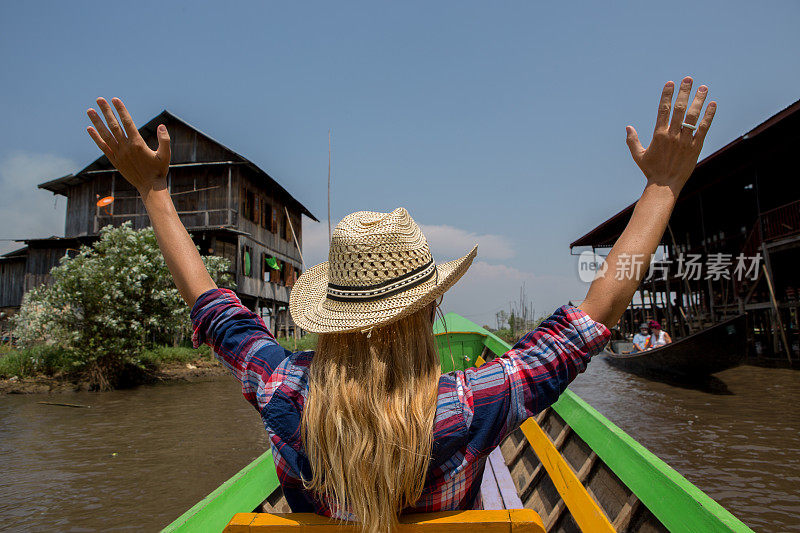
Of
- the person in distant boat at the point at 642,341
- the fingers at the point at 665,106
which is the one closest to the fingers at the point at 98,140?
the fingers at the point at 665,106

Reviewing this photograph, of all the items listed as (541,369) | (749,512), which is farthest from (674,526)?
(749,512)

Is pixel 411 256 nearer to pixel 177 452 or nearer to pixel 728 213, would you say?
pixel 177 452

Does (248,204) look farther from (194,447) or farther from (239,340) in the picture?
(239,340)

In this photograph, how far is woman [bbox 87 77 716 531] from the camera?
110cm

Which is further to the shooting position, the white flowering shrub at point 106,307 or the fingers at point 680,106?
the white flowering shrub at point 106,307

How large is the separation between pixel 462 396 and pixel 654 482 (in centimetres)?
Answer: 132

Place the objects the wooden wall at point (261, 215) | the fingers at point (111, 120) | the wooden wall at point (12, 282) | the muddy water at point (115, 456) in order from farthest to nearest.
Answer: the wooden wall at point (12, 282) → the wooden wall at point (261, 215) → the muddy water at point (115, 456) → the fingers at point (111, 120)

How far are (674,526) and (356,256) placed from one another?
1546mm

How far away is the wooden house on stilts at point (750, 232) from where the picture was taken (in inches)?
516

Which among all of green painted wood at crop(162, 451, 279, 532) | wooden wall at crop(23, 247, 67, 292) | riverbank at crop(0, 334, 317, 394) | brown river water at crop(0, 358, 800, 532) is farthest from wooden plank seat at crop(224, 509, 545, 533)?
wooden wall at crop(23, 247, 67, 292)

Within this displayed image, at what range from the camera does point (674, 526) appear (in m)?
1.77

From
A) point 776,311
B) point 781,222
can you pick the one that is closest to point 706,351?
point 776,311

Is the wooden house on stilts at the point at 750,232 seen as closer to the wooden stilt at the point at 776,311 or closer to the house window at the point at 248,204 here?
the wooden stilt at the point at 776,311

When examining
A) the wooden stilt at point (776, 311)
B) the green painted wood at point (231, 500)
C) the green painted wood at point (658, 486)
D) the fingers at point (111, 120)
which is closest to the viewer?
the fingers at point (111, 120)
